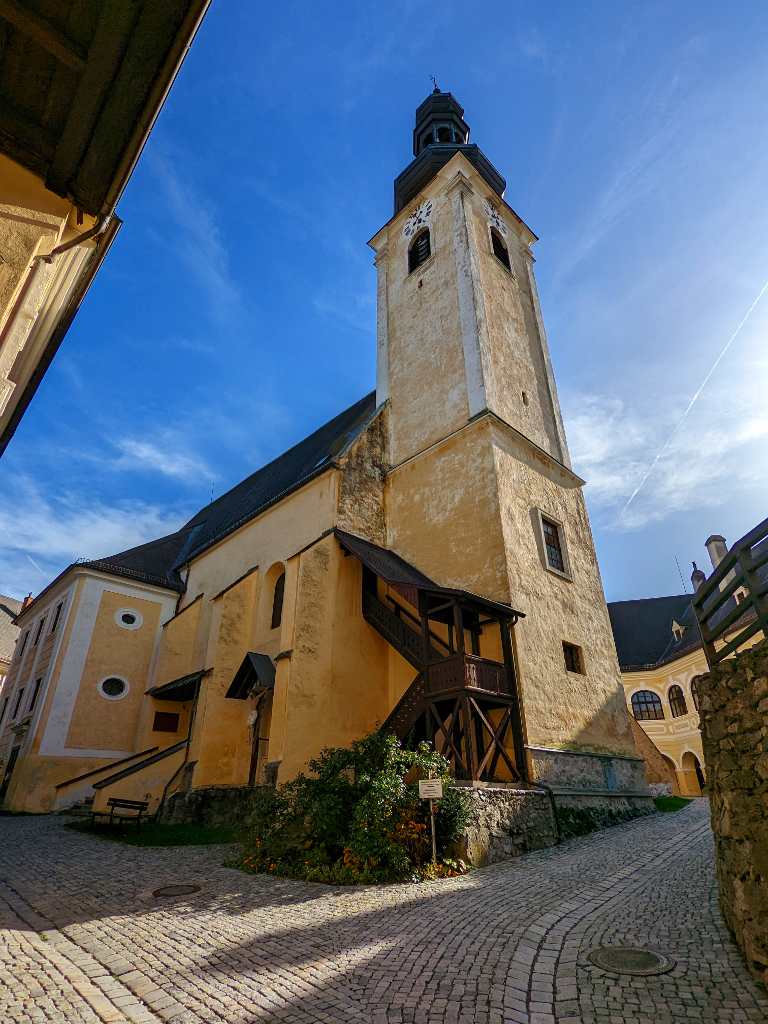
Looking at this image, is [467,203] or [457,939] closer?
[457,939]

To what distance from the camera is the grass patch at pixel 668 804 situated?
14.4 metres

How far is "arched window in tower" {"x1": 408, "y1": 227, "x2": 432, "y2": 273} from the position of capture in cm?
2138

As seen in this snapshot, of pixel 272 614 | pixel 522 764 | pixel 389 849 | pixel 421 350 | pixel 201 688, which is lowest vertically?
pixel 389 849

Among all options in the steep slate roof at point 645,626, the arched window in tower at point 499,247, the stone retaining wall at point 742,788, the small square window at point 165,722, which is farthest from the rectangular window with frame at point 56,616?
the steep slate roof at point 645,626

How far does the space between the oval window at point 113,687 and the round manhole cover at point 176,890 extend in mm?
15105

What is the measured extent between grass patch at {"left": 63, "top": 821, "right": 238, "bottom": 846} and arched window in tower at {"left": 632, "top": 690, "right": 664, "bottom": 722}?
27355 millimetres

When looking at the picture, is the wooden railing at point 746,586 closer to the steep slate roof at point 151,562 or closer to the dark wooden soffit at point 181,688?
the dark wooden soffit at point 181,688

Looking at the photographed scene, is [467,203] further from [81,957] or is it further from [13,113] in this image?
[81,957]

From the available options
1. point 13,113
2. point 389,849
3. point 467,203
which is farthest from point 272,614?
point 467,203

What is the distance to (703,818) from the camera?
1199 centimetres

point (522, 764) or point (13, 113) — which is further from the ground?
point (13, 113)

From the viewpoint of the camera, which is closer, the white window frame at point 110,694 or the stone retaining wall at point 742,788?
the stone retaining wall at point 742,788

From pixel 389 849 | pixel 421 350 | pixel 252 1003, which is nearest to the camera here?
pixel 252 1003

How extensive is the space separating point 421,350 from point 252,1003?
17940mm
